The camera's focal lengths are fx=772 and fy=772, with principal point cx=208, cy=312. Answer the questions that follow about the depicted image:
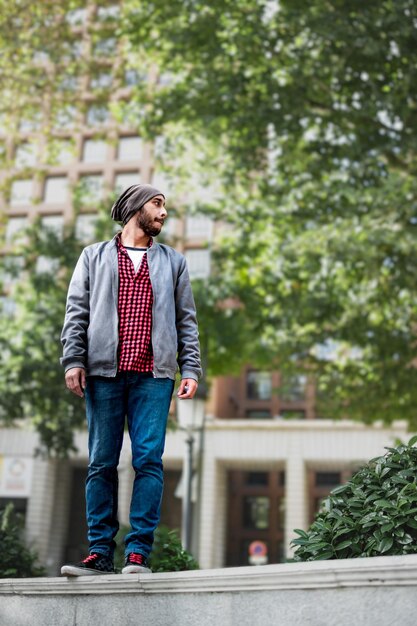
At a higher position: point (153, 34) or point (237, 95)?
point (153, 34)

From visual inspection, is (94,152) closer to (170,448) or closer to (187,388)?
(170,448)

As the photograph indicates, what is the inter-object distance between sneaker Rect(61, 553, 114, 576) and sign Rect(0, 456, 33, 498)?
1379 inches

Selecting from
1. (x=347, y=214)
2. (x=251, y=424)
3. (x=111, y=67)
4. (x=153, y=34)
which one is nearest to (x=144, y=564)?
(x=347, y=214)

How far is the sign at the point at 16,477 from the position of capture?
3741cm

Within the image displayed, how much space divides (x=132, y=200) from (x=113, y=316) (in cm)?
66

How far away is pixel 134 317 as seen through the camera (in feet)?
13.0

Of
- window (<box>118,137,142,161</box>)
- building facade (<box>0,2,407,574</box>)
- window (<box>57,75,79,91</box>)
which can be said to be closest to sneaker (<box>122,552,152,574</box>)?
window (<box>57,75,79,91</box>)

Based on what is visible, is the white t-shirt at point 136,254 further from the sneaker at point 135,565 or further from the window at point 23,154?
the window at point 23,154

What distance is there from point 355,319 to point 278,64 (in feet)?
17.1

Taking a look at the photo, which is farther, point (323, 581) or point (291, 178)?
point (291, 178)

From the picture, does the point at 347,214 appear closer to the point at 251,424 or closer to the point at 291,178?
the point at 291,178

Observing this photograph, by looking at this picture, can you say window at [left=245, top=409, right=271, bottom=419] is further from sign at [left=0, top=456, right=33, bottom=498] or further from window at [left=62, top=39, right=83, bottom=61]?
window at [left=62, top=39, right=83, bottom=61]

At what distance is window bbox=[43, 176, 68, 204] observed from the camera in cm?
4112

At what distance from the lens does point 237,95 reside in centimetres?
1471
